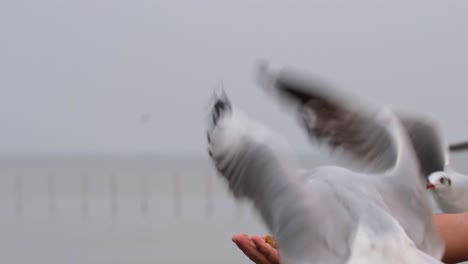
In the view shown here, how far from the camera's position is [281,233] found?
1405mm

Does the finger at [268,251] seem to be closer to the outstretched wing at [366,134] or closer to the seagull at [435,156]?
the outstretched wing at [366,134]

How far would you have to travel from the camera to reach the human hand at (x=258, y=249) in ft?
5.62

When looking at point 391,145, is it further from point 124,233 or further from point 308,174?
point 124,233

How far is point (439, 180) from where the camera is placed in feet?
8.17

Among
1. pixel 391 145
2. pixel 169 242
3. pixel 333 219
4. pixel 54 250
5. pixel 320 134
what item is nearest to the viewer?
pixel 333 219

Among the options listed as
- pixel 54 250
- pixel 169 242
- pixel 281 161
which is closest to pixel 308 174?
pixel 281 161

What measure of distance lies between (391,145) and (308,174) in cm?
19

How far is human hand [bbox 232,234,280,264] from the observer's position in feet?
5.62

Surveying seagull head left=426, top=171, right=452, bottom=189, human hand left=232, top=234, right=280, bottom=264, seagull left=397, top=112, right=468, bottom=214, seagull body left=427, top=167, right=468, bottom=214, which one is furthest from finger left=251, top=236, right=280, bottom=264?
seagull body left=427, top=167, right=468, bottom=214

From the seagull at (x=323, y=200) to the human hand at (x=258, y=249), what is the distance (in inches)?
10.4

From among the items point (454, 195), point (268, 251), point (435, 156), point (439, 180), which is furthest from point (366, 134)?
point (454, 195)

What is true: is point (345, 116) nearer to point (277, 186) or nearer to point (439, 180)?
point (277, 186)

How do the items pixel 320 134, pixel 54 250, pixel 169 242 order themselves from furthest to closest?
1. pixel 169 242
2. pixel 54 250
3. pixel 320 134

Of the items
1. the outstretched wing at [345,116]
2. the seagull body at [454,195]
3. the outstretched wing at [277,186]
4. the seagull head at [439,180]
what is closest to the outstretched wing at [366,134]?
the outstretched wing at [345,116]
